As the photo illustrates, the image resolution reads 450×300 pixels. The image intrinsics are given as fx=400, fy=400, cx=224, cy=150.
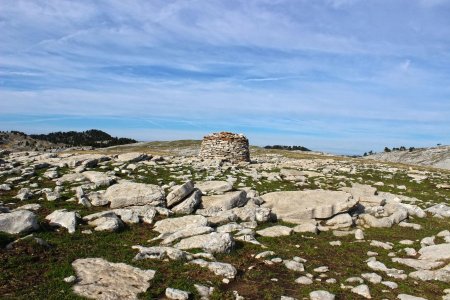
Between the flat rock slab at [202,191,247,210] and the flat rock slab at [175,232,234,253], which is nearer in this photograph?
the flat rock slab at [175,232,234,253]

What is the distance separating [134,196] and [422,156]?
307ft

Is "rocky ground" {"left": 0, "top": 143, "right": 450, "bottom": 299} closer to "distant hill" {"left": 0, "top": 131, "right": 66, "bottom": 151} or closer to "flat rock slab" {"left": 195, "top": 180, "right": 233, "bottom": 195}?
"flat rock slab" {"left": 195, "top": 180, "right": 233, "bottom": 195}

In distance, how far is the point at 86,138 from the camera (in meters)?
113

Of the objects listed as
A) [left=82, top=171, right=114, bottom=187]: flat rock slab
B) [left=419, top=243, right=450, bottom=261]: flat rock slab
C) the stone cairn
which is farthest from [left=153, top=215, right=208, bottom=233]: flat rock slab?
the stone cairn

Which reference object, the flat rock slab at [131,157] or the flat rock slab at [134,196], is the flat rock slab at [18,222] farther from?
the flat rock slab at [131,157]

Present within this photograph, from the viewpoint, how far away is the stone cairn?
140 feet

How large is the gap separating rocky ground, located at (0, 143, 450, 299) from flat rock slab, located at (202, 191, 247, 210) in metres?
0.06

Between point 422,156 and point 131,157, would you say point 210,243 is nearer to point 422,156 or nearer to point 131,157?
point 131,157

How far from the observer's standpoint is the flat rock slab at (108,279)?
10055 millimetres

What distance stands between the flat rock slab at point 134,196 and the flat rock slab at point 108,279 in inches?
294

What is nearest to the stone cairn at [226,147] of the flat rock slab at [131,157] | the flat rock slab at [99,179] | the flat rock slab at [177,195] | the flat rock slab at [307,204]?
the flat rock slab at [131,157]

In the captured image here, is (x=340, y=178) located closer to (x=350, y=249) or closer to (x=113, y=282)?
(x=350, y=249)

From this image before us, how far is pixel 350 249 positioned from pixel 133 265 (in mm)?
8405

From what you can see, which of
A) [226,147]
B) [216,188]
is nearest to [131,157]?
[226,147]
